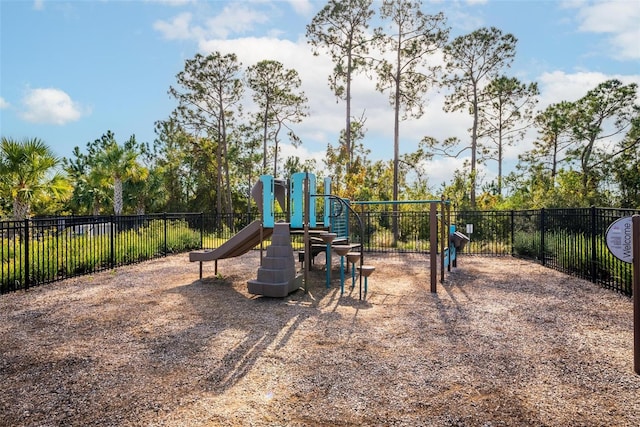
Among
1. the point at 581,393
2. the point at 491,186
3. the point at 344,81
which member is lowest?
the point at 581,393

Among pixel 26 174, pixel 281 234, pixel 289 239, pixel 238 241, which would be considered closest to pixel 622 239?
pixel 289 239

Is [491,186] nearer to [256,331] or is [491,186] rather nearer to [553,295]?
[553,295]

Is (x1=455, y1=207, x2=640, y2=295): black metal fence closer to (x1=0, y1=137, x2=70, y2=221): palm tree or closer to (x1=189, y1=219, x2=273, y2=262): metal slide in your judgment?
(x1=189, y1=219, x2=273, y2=262): metal slide

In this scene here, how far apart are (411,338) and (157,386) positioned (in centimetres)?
261

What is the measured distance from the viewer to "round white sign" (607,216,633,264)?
11.6 ft

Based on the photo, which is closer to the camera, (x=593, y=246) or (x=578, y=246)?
(x=593, y=246)

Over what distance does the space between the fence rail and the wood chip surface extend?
1064 mm

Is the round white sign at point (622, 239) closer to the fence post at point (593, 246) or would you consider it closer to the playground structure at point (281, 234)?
the playground structure at point (281, 234)

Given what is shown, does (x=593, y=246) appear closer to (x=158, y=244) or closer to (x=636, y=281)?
(x=636, y=281)

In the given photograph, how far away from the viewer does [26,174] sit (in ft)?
47.7

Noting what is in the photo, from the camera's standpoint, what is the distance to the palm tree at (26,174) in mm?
14272

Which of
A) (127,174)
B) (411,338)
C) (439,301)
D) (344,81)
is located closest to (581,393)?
(411,338)

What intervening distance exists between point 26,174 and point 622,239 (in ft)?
56.7

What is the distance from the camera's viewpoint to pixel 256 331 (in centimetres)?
479
